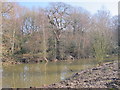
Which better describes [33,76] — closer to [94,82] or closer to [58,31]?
[94,82]

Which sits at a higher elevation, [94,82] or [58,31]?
[58,31]

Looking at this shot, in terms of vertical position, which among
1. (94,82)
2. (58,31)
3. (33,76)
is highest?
(58,31)

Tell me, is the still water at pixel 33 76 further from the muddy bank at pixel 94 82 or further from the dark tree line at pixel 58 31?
the dark tree line at pixel 58 31

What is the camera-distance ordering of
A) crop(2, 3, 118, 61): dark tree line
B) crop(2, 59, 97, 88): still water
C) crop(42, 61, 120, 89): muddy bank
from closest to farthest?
crop(42, 61, 120, 89): muddy bank, crop(2, 59, 97, 88): still water, crop(2, 3, 118, 61): dark tree line

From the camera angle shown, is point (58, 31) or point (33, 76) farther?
point (58, 31)

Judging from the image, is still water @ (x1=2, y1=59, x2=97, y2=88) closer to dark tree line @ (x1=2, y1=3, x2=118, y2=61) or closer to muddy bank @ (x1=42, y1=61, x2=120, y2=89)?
muddy bank @ (x1=42, y1=61, x2=120, y2=89)

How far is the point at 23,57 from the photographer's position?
23.4 m

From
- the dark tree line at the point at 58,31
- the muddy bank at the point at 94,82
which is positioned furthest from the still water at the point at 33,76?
the dark tree line at the point at 58,31

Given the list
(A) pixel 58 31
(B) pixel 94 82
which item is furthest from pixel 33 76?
(A) pixel 58 31

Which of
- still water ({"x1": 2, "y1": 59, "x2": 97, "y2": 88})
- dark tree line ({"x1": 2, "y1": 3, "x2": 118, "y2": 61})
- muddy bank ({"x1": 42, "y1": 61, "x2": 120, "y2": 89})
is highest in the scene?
dark tree line ({"x1": 2, "y1": 3, "x2": 118, "y2": 61})

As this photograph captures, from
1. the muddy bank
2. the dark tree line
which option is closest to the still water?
the muddy bank

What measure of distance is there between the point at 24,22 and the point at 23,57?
483 centimetres

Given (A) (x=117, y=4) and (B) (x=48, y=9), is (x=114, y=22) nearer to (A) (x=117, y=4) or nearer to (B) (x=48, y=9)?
(B) (x=48, y=9)

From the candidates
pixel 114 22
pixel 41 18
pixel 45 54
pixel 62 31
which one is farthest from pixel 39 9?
pixel 114 22
